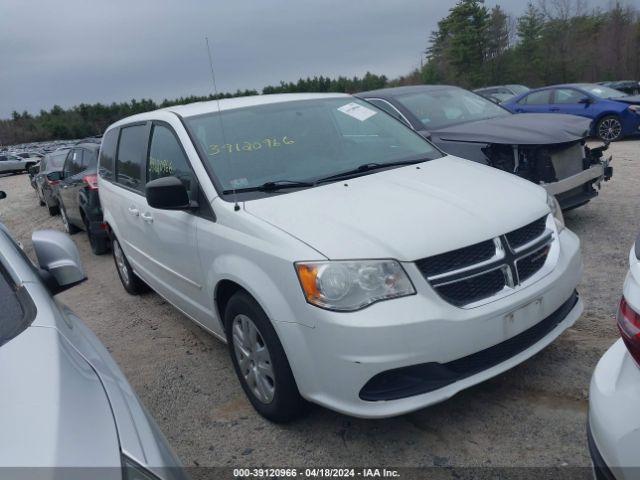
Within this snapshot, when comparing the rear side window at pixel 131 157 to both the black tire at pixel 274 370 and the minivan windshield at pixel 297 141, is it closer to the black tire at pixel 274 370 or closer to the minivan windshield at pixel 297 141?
the minivan windshield at pixel 297 141

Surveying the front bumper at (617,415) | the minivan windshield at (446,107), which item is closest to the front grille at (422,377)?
the front bumper at (617,415)

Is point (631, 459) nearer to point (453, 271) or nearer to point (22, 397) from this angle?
point (453, 271)

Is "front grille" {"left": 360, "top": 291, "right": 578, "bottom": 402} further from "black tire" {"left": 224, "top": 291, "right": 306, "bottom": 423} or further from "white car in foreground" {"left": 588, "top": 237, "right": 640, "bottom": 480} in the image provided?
"white car in foreground" {"left": 588, "top": 237, "right": 640, "bottom": 480}

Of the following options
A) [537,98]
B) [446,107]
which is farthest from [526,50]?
[446,107]

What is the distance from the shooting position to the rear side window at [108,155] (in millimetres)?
5496

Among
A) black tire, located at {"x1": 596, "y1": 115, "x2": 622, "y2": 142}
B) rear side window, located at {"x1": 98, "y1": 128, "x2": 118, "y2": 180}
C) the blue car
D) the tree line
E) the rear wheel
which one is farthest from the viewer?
the tree line

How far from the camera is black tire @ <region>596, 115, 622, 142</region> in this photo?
12.6m

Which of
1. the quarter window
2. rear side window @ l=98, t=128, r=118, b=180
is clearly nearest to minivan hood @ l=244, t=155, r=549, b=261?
the quarter window

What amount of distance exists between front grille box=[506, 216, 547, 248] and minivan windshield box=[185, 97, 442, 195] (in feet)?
3.42

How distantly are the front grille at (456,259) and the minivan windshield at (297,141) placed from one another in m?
1.10

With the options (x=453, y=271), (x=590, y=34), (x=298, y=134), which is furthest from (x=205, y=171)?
(x=590, y=34)

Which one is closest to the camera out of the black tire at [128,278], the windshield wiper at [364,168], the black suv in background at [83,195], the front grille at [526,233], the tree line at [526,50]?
the front grille at [526,233]

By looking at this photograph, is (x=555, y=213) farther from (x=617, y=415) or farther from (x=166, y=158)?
(x=166, y=158)

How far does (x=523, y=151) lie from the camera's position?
18.4 ft
